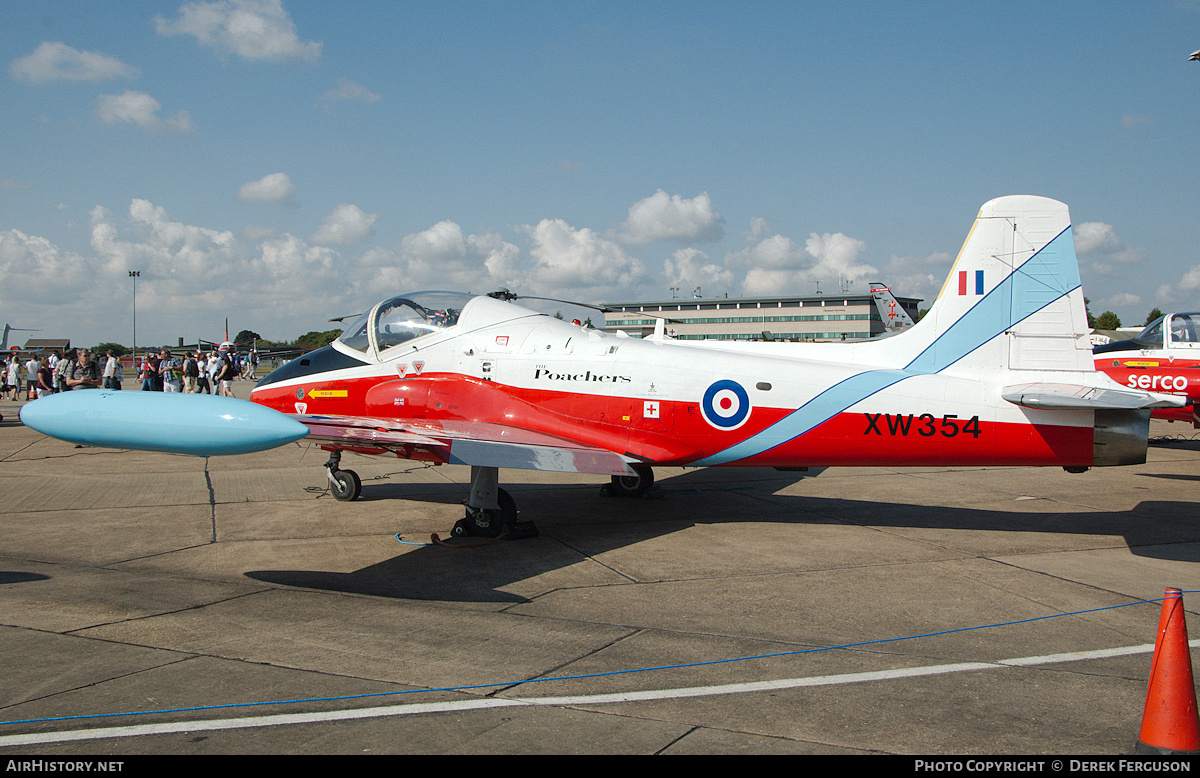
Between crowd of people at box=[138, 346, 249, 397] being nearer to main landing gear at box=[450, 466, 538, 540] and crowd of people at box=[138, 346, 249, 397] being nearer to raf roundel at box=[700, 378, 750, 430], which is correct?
main landing gear at box=[450, 466, 538, 540]

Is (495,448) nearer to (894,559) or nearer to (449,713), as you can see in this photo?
(449,713)

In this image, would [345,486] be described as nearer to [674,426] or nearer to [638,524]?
[638,524]

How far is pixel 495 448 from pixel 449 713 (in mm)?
3713

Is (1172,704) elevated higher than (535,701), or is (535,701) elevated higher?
(1172,704)

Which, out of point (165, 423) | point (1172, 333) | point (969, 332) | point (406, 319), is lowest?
point (165, 423)

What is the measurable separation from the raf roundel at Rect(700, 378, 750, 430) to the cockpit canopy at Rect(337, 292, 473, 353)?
141 inches

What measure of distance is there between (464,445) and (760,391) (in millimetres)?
3495

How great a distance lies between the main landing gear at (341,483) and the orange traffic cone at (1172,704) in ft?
30.6

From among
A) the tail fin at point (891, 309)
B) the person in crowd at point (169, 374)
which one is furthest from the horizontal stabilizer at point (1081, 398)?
the tail fin at point (891, 309)

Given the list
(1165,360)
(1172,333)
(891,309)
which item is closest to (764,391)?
(1165,360)

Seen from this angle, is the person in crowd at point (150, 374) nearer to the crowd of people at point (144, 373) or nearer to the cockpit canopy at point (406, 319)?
the crowd of people at point (144, 373)

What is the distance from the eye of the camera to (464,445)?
7.56 meters

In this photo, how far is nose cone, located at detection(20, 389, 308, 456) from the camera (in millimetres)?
5410

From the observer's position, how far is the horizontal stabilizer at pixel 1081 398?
23.5ft
